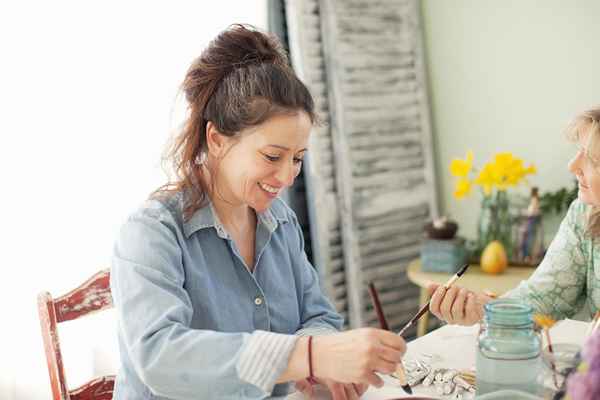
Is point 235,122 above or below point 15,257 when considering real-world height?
above

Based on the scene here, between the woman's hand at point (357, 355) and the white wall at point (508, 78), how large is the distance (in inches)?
79.7

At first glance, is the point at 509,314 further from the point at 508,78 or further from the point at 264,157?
the point at 508,78

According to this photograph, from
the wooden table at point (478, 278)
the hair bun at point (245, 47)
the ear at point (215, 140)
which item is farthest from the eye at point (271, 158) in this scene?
the wooden table at point (478, 278)

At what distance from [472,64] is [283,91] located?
191cm

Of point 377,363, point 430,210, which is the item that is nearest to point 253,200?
point 377,363

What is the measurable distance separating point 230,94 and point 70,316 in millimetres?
624

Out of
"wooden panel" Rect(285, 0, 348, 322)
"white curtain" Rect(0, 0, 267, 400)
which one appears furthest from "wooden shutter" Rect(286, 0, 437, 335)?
"white curtain" Rect(0, 0, 267, 400)

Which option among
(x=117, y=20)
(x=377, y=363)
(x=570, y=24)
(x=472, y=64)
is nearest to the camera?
(x=377, y=363)

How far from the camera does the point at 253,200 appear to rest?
155 cm

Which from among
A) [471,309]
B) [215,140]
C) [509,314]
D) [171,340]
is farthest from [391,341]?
[215,140]

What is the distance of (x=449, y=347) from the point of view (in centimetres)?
162

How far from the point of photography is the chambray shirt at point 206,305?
1.21m

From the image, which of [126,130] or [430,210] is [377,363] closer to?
[126,130]

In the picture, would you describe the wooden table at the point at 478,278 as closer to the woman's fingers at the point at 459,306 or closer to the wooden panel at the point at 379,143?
the wooden panel at the point at 379,143
